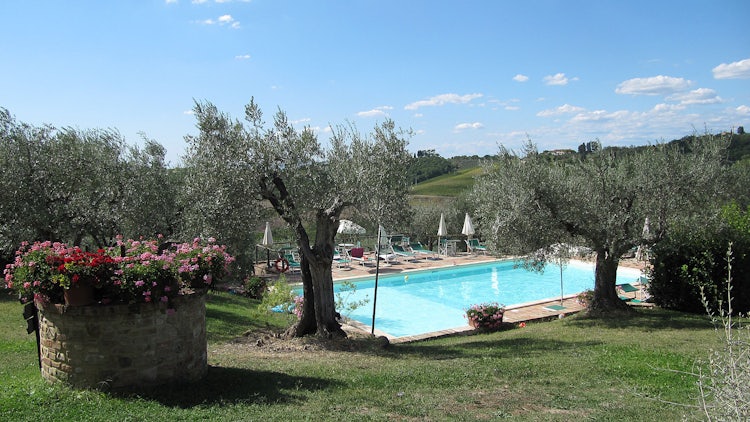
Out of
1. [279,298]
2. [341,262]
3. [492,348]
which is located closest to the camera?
[492,348]

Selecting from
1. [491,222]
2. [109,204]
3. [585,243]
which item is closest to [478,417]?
[491,222]

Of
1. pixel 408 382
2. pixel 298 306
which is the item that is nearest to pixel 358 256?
pixel 298 306

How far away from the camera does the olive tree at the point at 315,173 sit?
8.88 meters

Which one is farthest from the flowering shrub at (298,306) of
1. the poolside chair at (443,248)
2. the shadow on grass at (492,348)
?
the poolside chair at (443,248)

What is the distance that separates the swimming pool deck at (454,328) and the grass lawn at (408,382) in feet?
5.87

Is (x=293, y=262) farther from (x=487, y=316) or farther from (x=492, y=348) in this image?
(x=492, y=348)

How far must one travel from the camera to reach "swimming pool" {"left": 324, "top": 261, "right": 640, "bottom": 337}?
16.1 meters

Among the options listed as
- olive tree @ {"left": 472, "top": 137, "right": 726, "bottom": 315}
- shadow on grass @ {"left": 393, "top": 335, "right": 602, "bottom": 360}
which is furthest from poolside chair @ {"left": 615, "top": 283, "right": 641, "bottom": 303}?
shadow on grass @ {"left": 393, "top": 335, "right": 602, "bottom": 360}

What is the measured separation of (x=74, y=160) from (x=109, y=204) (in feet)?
4.59

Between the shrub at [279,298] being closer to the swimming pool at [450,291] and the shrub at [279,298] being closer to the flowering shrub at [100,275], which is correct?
the swimming pool at [450,291]

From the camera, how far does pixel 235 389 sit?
6.12 metres

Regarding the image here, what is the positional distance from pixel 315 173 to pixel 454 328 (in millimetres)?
5972

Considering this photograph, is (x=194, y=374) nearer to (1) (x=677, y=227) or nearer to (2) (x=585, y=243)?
(2) (x=585, y=243)

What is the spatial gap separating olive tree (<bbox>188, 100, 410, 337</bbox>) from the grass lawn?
2477 millimetres
